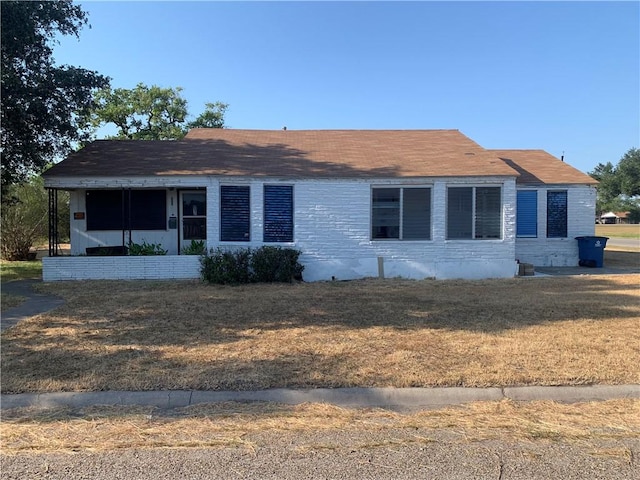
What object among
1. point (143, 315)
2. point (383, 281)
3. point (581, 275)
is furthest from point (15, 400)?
point (581, 275)

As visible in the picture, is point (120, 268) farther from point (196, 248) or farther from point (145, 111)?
point (145, 111)

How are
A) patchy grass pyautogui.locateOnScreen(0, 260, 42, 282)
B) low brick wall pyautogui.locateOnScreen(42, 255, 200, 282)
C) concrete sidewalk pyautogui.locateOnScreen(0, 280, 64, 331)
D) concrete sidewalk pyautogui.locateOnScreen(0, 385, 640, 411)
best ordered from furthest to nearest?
patchy grass pyautogui.locateOnScreen(0, 260, 42, 282)
low brick wall pyautogui.locateOnScreen(42, 255, 200, 282)
concrete sidewalk pyautogui.locateOnScreen(0, 280, 64, 331)
concrete sidewalk pyautogui.locateOnScreen(0, 385, 640, 411)

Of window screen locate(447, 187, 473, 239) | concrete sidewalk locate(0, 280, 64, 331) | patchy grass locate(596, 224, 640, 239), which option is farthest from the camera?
patchy grass locate(596, 224, 640, 239)

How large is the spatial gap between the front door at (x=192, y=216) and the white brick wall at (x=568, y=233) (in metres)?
10.2

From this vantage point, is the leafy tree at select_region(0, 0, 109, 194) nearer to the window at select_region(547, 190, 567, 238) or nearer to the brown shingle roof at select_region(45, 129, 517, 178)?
the brown shingle roof at select_region(45, 129, 517, 178)

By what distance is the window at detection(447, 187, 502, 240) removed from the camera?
13336 millimetres

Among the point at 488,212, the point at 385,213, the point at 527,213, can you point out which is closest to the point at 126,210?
the point at 385,213

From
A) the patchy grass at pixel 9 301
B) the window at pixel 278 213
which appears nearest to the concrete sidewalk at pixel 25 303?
the patchy grass at pixel 9 301

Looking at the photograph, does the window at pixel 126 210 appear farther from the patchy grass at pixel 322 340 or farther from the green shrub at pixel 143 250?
the patchy grass at pixel 322 340

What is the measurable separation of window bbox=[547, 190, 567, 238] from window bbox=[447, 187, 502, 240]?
13.1ft

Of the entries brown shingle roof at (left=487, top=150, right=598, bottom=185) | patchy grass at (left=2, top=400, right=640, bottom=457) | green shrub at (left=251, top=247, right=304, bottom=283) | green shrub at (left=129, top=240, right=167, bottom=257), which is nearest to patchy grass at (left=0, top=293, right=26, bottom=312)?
green shrub at (left=129, top=240, right=167, bottom=257)

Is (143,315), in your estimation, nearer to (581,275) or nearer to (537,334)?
(537,334)

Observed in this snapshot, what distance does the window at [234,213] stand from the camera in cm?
1312

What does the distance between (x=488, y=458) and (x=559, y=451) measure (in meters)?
0.58
